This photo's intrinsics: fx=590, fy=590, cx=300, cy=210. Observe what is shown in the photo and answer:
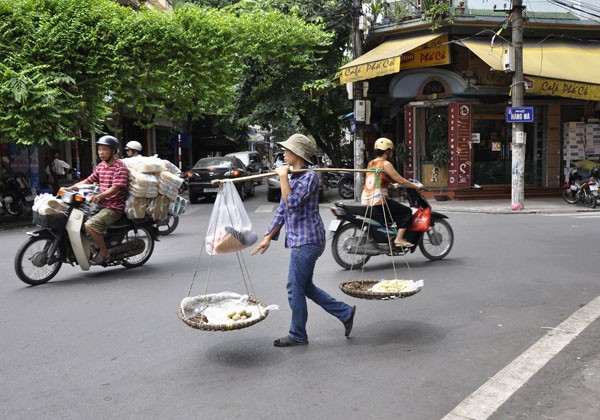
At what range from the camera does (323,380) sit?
402 centimetres

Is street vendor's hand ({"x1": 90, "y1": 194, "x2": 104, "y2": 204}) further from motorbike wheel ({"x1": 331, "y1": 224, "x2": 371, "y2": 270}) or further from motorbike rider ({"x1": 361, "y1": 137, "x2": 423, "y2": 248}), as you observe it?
motorbike rider ({"x1": 361, "y1": 137, "x2": 423, "y2": 248})

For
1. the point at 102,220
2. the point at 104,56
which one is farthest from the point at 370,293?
the point at 104,56

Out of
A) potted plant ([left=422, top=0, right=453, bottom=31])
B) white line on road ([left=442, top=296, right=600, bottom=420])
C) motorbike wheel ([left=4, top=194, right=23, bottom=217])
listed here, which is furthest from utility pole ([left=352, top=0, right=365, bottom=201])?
white line on road ([left=442, top=296, right=600, bottom=420])

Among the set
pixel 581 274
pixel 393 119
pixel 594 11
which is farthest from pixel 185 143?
pixel 581 274

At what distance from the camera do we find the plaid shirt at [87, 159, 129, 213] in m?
7.46

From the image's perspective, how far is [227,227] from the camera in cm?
479

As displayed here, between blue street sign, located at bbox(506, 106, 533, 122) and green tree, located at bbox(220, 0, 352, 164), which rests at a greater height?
green tree, located at bbox(220, 0, 352, 164)

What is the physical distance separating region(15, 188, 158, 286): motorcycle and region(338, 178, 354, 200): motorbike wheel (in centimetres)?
1317

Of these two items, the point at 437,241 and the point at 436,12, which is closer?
the point at 437,241

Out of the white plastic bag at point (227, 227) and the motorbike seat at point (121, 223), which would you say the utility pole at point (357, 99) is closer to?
the motorbike seat at point (121, 223)

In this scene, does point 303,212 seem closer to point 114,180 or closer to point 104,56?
point 114,180

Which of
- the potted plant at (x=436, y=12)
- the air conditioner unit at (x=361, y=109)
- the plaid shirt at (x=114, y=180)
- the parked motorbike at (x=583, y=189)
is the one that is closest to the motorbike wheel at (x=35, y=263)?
the plaid shirt at (x=114, y=180)

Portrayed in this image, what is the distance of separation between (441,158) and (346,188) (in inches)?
136

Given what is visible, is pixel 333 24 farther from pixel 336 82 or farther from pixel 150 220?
pixel 150 220
